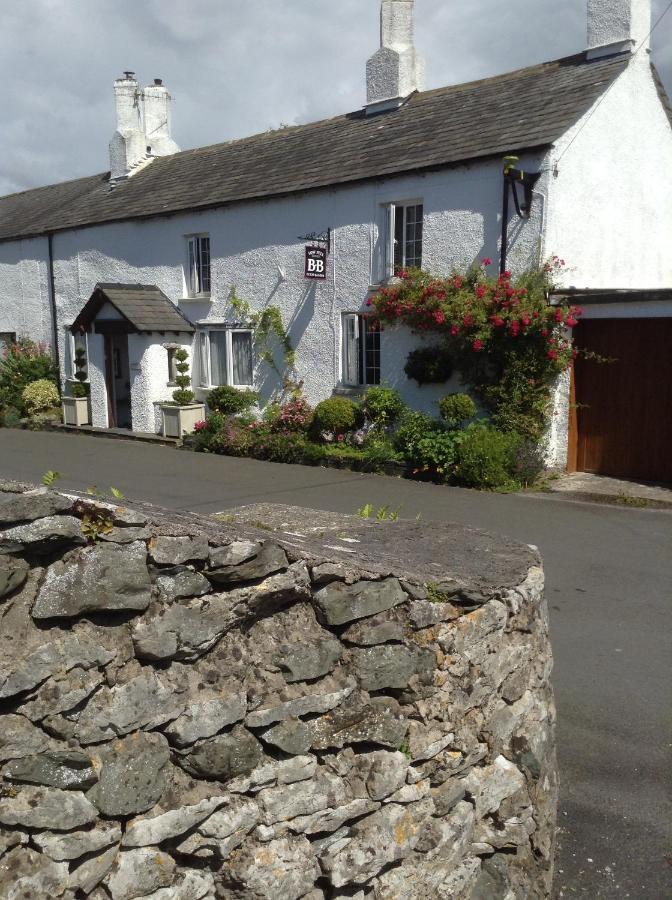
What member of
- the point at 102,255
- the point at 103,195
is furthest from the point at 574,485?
the point at 103,195

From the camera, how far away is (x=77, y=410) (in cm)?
2020

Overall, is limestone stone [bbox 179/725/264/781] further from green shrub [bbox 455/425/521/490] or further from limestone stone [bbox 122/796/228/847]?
green shrub [bbox 455/425/521/490]

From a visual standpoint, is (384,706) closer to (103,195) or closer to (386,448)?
(386,448)

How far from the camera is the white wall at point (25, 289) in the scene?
23.1 metres

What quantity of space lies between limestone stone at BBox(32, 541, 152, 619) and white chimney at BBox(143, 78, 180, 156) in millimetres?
22834

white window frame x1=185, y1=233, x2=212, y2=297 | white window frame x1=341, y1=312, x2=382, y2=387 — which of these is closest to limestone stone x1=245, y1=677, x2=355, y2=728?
white window frame x1=341, y1=312, x2=382, y2=387

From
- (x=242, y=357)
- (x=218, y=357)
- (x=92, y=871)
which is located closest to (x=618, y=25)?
(x=242, y=357)

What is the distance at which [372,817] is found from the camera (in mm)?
2912

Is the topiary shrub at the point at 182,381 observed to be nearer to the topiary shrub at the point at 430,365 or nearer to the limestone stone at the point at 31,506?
the topiary shrub at the point at 430,365

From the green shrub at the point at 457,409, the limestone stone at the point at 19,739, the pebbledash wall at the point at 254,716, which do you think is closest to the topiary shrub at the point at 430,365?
the green shrub at the point at 457,409

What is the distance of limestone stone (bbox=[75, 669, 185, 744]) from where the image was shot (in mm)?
Answer: 2348

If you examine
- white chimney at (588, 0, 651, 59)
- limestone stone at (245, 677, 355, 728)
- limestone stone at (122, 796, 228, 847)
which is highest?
white chimney at (588, 0, 651, 59)

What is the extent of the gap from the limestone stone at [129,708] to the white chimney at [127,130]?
22.3m

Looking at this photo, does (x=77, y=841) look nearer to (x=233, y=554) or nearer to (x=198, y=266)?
(x=233, y=554)
